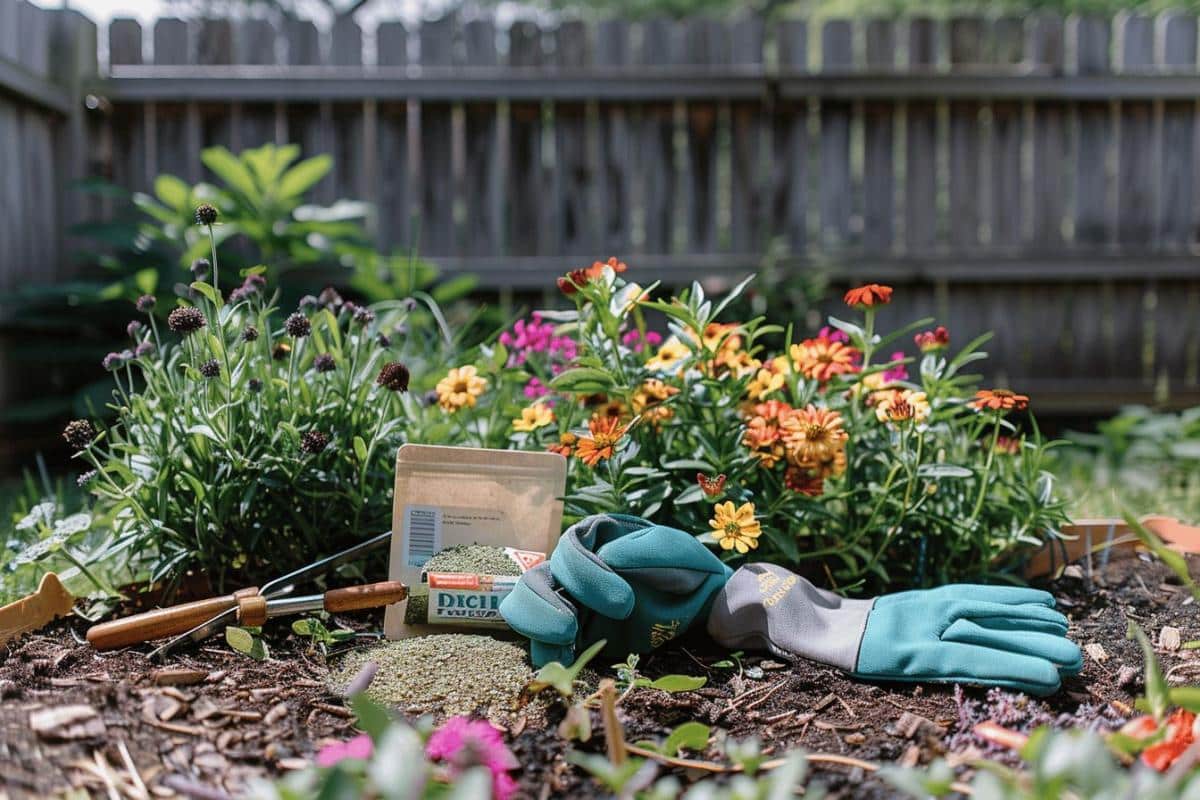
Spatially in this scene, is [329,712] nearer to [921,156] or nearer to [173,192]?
[173,192]

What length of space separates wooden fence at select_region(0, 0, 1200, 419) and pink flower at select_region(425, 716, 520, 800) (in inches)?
131

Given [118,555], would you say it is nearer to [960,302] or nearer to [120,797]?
[120,797]

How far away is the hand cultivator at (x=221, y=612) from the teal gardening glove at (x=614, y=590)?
9.8 inches

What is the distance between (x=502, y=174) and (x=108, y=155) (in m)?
1.73

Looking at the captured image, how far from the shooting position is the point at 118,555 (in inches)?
84.7

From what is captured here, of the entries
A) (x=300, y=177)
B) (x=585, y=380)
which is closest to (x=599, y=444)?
(x=585, y=380)

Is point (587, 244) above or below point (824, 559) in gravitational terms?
→ above

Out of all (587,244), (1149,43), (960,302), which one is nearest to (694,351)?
(587,244)

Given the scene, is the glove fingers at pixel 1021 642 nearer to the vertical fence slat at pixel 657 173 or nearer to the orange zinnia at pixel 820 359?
the orange zinnia at pixel 820 359

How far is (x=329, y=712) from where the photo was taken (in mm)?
1479

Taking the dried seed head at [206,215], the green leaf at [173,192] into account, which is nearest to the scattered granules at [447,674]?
the dried seed head at [206,215]

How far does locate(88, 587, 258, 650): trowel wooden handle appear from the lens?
1.64 meters

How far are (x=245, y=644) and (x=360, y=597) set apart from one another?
8.0 inches

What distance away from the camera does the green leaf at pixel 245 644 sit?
5.52ft
